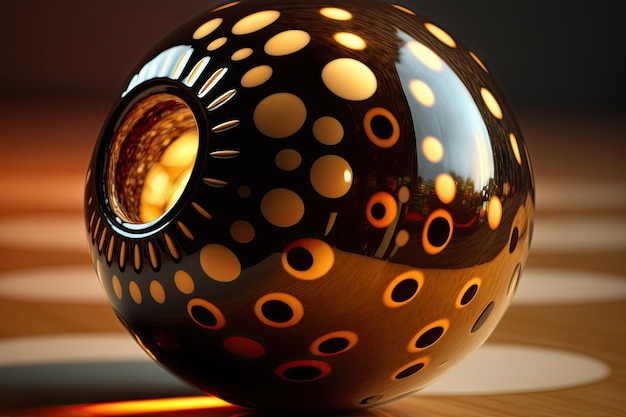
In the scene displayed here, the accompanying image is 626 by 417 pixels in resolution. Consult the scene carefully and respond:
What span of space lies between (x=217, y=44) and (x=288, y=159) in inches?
5.7

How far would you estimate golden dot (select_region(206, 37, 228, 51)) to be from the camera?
98cm

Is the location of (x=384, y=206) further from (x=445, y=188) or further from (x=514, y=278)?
(x=514, y=278)

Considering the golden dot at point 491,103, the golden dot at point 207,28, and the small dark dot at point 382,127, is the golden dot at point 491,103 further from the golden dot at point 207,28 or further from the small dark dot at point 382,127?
the golden dot at point 207,28

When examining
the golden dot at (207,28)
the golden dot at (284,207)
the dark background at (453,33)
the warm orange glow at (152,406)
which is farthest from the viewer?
the dark background at (453,33)

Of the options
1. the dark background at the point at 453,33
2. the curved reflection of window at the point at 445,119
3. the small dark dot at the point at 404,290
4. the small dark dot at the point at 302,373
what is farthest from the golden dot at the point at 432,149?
the dark background at the point at 453,33

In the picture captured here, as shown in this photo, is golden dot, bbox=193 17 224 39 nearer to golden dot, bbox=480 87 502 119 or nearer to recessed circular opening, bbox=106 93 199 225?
recessed circular opening, bbox=106 93 199 225

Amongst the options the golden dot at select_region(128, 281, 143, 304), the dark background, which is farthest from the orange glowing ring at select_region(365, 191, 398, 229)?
the dark background

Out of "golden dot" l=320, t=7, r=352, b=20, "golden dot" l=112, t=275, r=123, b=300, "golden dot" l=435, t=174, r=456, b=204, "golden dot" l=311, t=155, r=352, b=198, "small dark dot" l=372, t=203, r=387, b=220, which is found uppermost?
"golden dot" l=320, t=7, r=352, b=20

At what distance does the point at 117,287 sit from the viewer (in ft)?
3.34

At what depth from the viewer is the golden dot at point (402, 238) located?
3.02ft

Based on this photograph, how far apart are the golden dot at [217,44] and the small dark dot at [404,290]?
10.4 inches

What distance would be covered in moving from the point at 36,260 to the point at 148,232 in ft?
3.29

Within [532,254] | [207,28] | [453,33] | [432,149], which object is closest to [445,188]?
[432,149]

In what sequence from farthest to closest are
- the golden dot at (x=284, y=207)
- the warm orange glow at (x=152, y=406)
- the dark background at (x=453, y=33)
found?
the dark background at (x=453, y=33) < the warm orange glow at (x=152, y=406) < the golden dot at (x=284, y=207)
